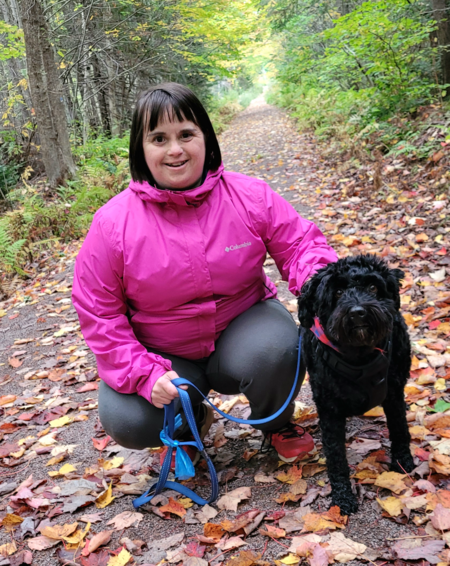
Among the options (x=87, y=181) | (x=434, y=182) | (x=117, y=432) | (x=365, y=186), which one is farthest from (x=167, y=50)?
(x=117, y=432)

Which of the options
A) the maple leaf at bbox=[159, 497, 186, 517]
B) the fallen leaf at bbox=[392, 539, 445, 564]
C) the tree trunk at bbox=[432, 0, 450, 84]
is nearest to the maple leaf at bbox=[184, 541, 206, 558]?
the maple leaf at bbox=[159, 497, 186, 517]

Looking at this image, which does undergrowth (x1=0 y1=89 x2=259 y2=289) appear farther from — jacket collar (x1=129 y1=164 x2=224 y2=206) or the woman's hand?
the woman's hand

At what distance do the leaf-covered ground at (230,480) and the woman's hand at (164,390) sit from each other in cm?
61

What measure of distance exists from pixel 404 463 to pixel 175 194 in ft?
5.76

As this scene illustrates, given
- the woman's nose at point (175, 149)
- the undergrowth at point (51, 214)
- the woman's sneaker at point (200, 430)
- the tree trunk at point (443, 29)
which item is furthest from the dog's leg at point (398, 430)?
the tree trunk at point (443, 29)

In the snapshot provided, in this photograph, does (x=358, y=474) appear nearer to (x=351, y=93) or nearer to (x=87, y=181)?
(x=87, y=181)

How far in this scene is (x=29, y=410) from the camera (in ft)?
12.1

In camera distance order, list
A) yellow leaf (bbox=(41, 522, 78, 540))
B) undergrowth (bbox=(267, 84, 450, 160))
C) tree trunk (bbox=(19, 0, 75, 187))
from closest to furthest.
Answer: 1. yellow leaf (bbox=(41, 522, 78, 540))
2. undergrowth (bbox=(267, 84, 450, 160))
3. tree trunk (bbox=(19, 0, 75, 187))

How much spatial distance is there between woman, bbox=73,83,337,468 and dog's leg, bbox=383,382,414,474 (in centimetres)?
49

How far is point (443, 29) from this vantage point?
698 cm

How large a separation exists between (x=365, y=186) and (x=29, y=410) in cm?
541

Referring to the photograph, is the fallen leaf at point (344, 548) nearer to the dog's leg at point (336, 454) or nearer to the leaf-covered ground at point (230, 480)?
the leaf-covered ground at point (230, 480)

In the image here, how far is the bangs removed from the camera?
2.29 m

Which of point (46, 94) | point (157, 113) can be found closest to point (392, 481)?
point (157, 113)
